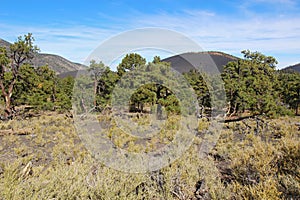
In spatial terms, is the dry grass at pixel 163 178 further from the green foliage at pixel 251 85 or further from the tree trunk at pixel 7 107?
the tree trunk at pixel 7 107

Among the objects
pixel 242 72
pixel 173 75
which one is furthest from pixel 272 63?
pixel 173 75

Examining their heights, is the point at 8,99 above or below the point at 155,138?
above

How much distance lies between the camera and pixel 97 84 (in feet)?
58.9

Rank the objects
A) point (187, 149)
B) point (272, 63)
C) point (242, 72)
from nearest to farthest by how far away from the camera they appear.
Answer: point (187, 149) → point (242, 72) → point (272, 63)

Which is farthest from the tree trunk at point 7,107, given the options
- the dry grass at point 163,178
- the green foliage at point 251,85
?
the green foliage at point 251,85

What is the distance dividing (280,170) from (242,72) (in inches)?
369

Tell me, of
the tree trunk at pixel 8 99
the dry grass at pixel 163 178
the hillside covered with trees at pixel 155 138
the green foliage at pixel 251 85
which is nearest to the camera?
the dry grass at pixel 163 178

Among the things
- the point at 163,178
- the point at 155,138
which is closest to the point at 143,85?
the point at 155,138

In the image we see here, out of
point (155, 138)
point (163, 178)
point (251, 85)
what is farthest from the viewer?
point (251, 85)

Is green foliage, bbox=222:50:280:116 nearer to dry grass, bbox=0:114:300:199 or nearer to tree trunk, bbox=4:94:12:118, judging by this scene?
dry grass, bbox=0:114:300:199

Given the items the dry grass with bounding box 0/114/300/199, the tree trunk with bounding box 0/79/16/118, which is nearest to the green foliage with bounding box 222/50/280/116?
the dry grass with bounding box 0/114/300/199

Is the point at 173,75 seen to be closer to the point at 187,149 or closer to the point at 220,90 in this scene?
the point at 220,90

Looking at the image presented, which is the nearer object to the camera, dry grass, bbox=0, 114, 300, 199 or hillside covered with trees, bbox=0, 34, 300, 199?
dry grass, bbox=0, 114, 300, 199

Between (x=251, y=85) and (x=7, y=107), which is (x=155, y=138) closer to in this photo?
(x=251, y=85)
